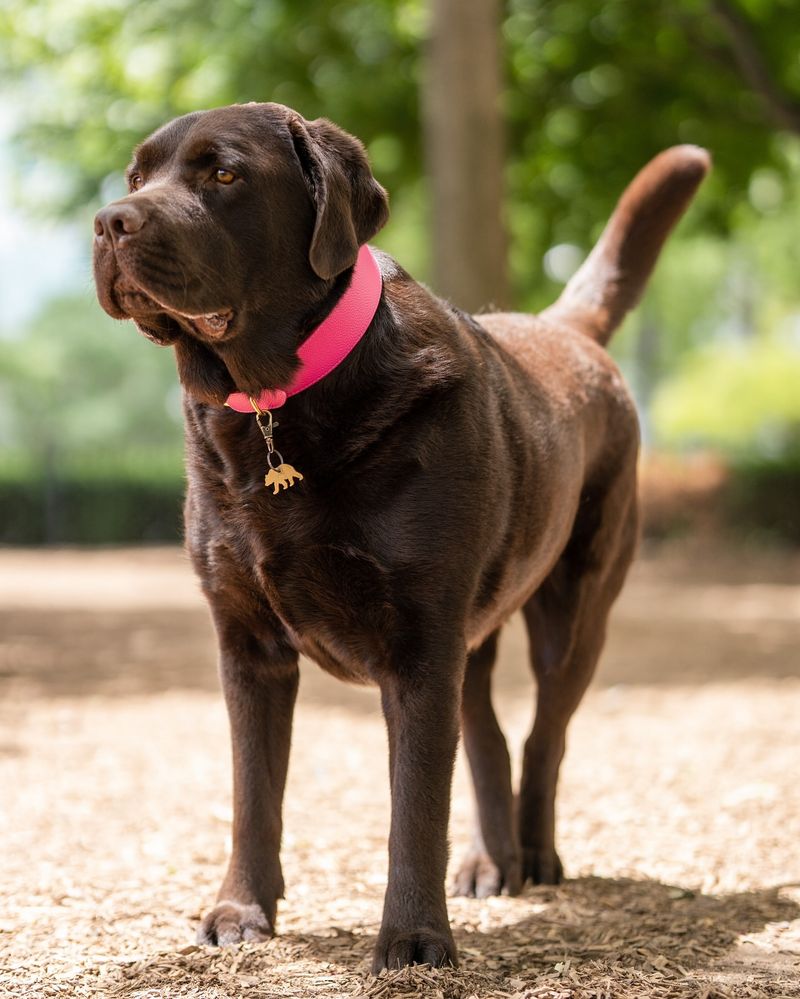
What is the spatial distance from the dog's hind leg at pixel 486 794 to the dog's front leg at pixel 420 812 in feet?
3.05

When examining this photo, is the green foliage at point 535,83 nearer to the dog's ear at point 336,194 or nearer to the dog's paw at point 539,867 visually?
the dog's paw at point 539,867

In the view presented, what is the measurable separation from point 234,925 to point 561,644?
1342 mm

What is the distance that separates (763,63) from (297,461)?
10290 millimetres

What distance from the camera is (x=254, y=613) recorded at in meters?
3.10

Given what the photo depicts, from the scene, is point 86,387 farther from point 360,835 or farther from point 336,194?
point 336,194

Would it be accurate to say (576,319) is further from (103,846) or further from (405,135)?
(405,135)

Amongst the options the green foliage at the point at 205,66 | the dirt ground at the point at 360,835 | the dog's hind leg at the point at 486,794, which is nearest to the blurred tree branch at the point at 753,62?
the green foliage at the point at 205,66

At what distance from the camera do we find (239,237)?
2754mm

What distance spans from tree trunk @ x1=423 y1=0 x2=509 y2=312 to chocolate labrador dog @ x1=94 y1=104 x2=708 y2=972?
6.63 m

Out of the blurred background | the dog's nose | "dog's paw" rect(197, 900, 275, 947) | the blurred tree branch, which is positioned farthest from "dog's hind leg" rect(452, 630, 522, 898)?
the blurred tree branch

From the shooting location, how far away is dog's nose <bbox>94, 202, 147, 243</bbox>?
256 centimetres

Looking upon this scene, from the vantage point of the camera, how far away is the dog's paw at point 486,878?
12.5ft

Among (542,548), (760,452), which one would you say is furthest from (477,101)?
(760,452)

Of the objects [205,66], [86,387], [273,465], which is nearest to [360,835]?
[273,465]
